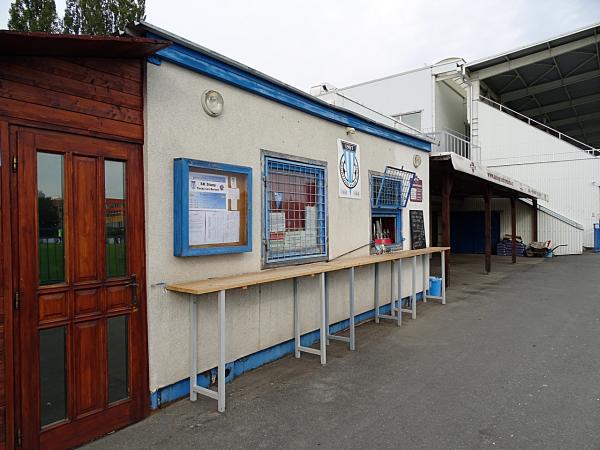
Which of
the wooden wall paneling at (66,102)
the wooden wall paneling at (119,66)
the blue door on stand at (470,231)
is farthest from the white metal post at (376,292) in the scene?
the blue door on stand at (470,231)

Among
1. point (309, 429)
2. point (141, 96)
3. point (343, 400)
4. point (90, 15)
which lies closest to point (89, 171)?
point (141, 96)

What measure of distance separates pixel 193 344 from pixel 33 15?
46.7 ft

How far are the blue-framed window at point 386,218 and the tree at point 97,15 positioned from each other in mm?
11527

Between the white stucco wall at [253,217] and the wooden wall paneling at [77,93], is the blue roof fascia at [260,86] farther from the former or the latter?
the wooden wall paneling at [77,93]

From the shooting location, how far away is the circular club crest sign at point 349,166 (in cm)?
577

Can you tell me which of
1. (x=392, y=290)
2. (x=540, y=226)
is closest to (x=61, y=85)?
(x=392, y=290)

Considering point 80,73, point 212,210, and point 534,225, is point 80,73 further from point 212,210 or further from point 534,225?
point 534,225

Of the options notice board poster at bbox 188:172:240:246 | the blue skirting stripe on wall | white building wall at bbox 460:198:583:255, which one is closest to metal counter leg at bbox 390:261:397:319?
the blue skirting stripe on wall

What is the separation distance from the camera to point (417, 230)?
776 cm

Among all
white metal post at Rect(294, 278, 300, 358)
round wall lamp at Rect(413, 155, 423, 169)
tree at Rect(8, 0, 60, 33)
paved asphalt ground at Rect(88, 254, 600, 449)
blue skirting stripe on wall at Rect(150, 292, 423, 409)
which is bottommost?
paved asphalt ground at Rect(88, 254, 600, 449)

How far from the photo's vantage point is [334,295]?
5.60m

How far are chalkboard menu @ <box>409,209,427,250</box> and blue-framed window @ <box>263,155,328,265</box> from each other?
277 centimetres

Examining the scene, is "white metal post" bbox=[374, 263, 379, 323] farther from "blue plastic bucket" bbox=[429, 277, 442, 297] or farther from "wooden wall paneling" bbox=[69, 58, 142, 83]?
"wooden wall paneling" bbox=[69, 58, 142, 83]

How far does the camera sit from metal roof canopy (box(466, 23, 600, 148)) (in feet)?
56.3
